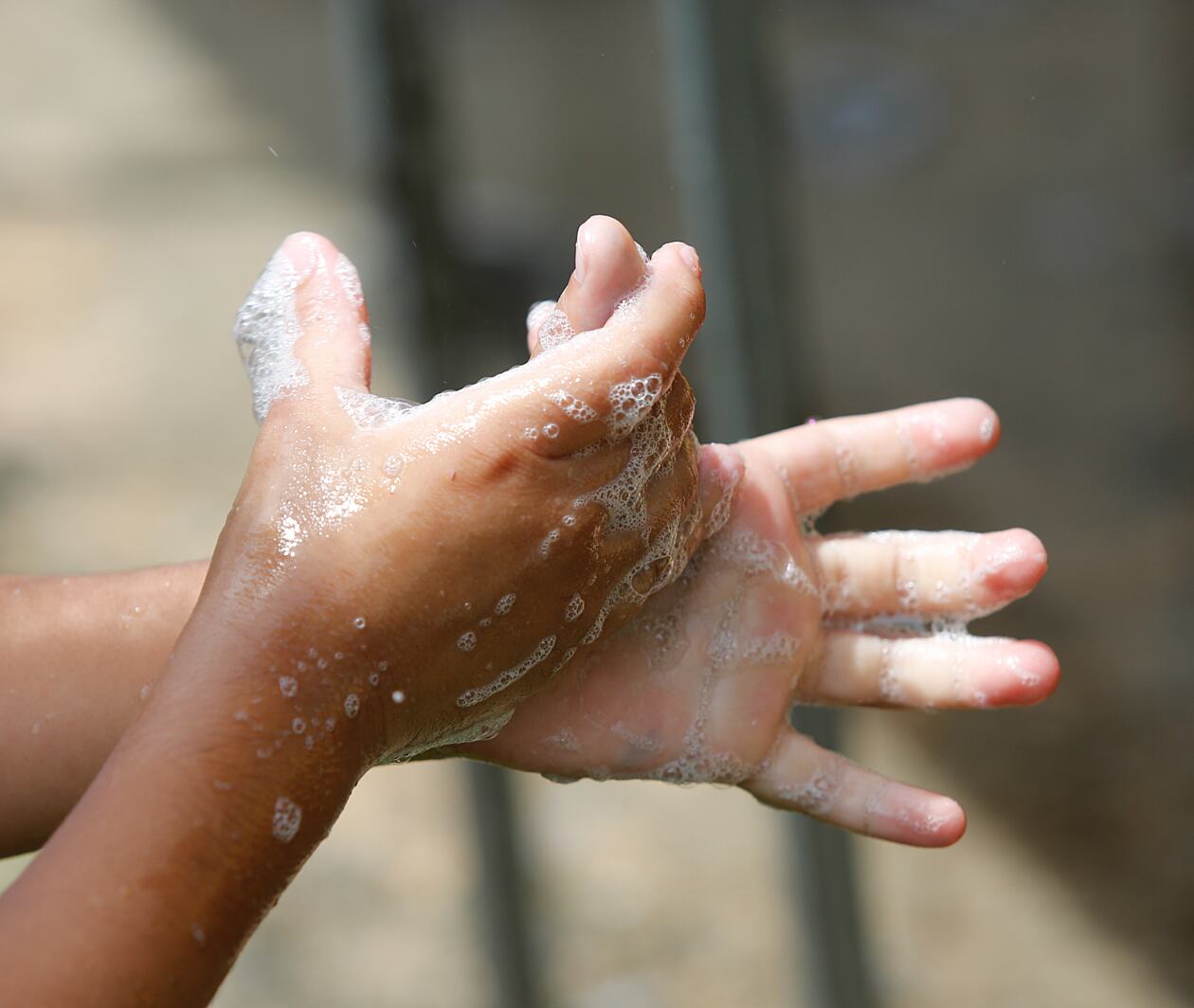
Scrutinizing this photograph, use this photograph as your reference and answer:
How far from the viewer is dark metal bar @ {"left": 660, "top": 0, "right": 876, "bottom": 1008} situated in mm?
1213

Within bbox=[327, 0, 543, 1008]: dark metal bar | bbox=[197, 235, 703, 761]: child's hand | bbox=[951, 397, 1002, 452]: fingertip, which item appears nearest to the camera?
bbox=[197, 235, 703, 761]: child's hand

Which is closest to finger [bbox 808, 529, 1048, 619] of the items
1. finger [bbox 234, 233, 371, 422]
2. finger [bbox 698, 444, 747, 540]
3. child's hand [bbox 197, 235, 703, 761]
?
finger [bbox 698, 444, 747, 540]

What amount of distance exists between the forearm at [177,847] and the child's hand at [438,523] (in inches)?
0.5

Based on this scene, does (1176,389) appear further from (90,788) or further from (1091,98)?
(90,788)

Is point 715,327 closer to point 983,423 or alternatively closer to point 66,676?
point 983,423

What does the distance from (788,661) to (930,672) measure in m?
0.10

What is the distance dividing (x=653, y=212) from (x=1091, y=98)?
8.53 ft

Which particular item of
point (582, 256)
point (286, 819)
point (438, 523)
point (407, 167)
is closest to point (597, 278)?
point (582, 256)

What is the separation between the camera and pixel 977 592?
871 mm

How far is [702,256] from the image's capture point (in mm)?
1274

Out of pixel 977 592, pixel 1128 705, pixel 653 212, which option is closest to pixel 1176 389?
pixel 1128 705

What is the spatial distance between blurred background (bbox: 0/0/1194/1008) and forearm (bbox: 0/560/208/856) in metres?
0.62

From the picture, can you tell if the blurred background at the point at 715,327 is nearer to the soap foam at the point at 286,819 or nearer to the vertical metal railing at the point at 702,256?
the vertical metal railing at the point at 702,256

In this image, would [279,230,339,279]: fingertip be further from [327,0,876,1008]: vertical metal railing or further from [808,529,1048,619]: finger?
[327,0,876,1008]: vertical metal railing
